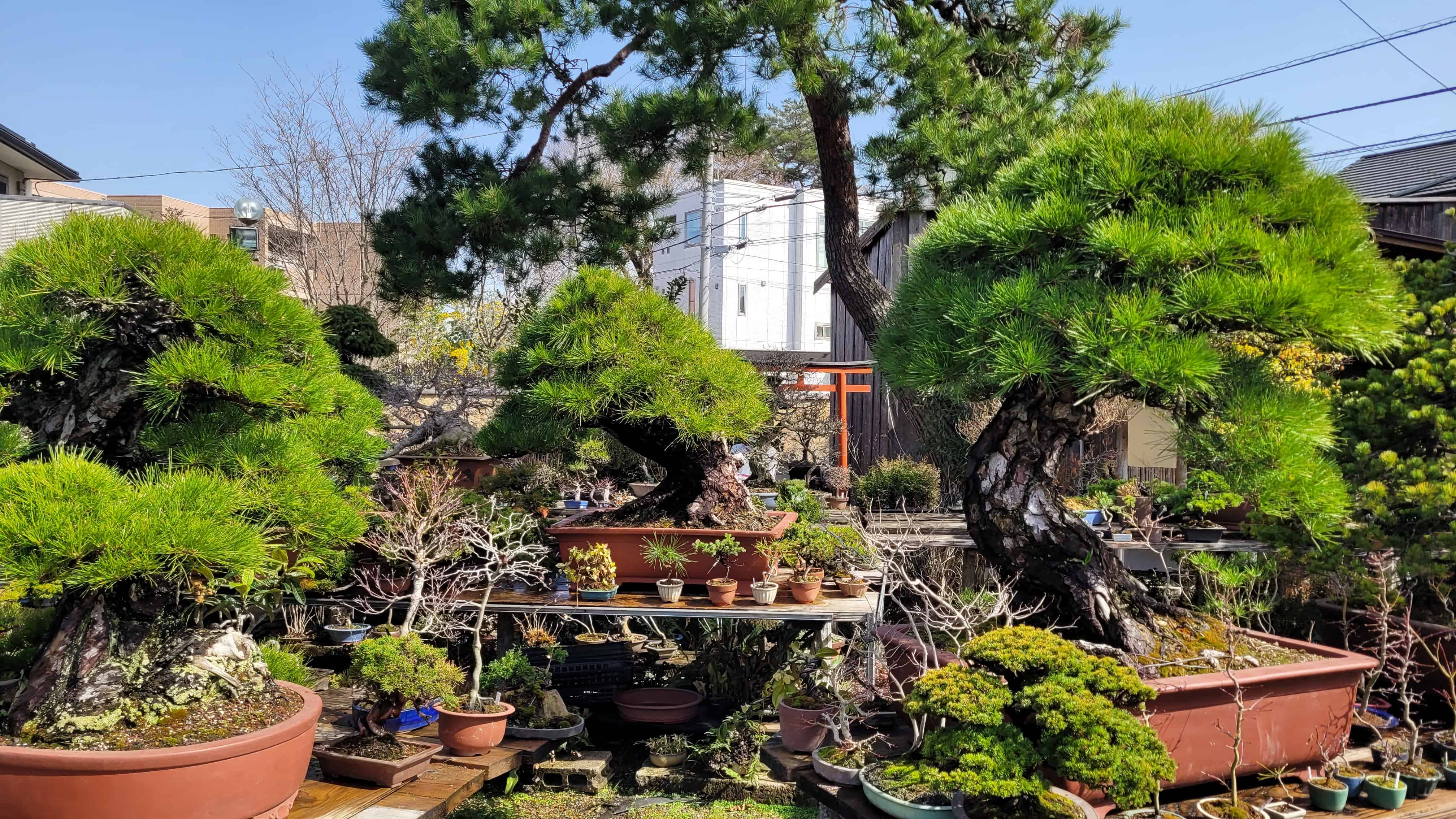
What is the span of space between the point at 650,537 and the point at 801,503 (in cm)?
183

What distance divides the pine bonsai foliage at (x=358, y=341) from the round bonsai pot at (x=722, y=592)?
11.1 ft

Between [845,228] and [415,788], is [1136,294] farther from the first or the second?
[845,228]

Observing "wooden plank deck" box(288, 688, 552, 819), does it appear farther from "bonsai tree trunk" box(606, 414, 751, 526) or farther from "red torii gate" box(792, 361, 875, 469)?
"red torii gate" box(792, 361, 875, 469)

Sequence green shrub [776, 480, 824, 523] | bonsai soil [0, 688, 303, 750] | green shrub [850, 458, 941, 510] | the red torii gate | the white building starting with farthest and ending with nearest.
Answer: the white building → the red torii gate → green shrub [850, 458, 941, 510] → green shrub [776, 480, 824, 523] → bonsai soil [0, 688, 303, 750]

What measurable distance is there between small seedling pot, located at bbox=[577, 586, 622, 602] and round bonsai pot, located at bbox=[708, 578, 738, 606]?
42cm

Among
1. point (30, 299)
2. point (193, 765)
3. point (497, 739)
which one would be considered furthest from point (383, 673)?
point (30, 299)

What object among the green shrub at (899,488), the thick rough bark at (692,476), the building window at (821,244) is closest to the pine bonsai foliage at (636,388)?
the thick rough bark at (692,476)

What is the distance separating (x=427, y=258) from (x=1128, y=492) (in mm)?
4545

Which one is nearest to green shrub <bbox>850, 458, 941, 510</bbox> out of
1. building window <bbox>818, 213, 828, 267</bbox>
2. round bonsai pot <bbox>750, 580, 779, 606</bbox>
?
round bonsai pot <bbox>750, 580, 779, 606</bbox>

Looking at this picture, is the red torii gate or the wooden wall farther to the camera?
the wooden wall

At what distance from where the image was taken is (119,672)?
7.33 ft

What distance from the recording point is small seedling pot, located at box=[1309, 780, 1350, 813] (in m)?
2.49

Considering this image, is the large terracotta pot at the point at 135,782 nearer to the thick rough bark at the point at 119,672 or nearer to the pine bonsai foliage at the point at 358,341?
the thick rough bark at the point at 119,672

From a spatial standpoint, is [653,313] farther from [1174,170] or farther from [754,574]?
[1174,170]
